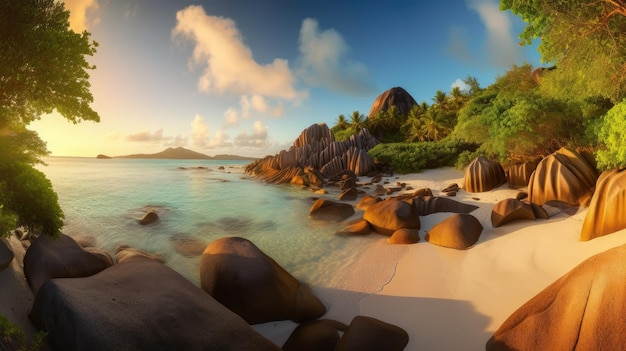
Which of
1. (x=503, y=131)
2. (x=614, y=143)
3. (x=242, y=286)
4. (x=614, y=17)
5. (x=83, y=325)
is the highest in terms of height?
(x=614, y=17)

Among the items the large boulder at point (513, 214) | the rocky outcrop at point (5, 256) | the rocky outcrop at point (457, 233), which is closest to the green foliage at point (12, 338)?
the rocky outcrop at point (5, 256)

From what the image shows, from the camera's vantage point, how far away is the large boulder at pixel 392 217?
937 cm

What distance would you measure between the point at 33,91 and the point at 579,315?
12690mm

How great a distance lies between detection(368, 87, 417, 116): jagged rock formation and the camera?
229ft

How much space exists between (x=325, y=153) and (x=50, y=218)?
1129 inches

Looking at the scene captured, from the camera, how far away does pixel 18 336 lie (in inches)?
118

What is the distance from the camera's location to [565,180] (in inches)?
374

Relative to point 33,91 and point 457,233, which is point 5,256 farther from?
point 457,233

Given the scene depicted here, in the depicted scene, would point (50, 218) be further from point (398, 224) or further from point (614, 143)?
point (614, 143)

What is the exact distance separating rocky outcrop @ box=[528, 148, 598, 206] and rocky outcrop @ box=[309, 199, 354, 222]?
7.24 meters

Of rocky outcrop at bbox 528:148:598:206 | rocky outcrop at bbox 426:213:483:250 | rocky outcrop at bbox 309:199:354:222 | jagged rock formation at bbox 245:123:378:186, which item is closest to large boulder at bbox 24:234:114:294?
rocky outcrop at bbox 309:199:354:222

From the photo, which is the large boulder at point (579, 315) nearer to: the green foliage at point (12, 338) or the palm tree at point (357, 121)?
the green foliage at point (12, 338)

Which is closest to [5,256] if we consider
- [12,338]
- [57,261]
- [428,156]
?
[57,261]

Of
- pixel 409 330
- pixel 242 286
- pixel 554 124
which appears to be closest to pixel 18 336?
pixel 242 286
